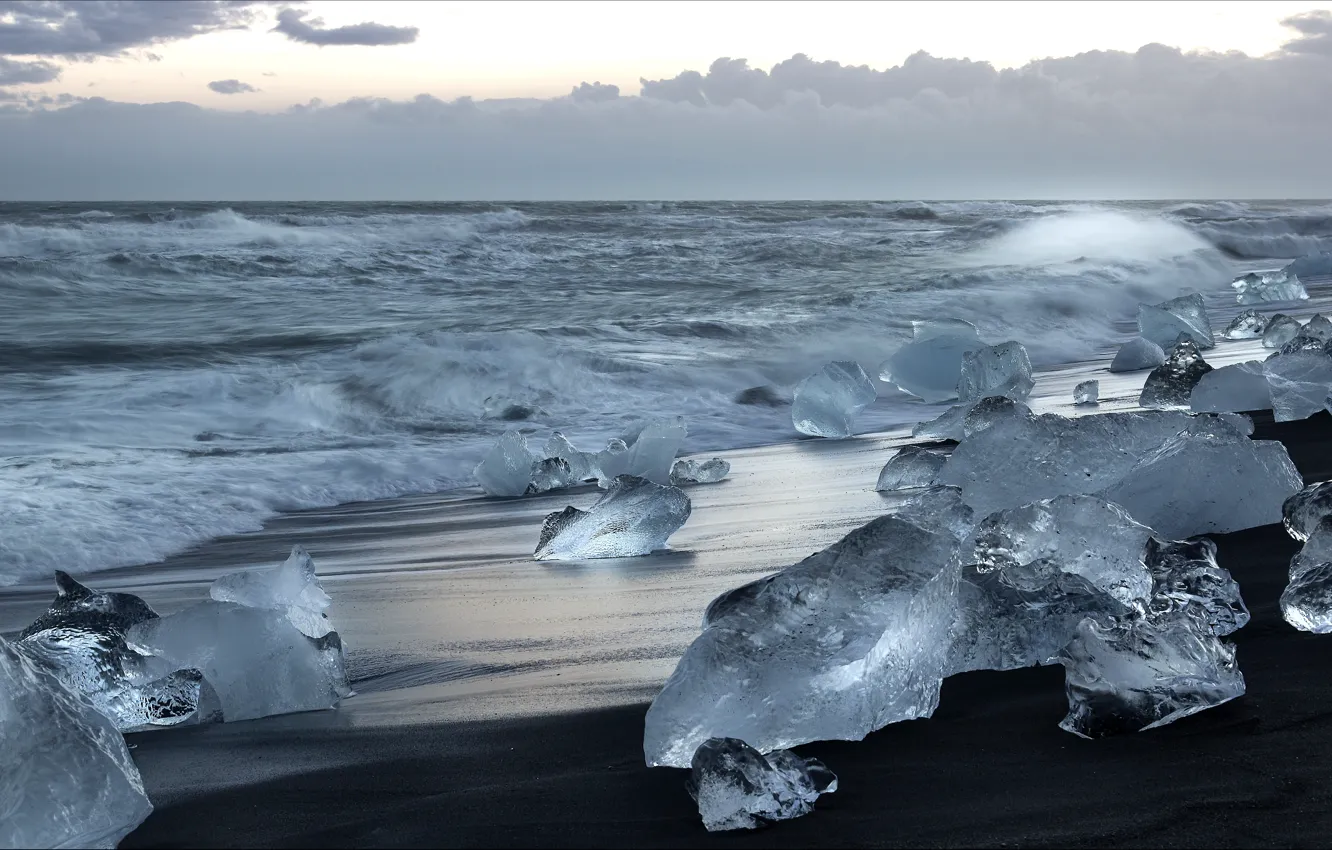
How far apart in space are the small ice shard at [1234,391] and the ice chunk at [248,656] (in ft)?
11.5

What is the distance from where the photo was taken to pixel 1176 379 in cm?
507

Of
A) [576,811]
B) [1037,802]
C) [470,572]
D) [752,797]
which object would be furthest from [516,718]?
[470,572]

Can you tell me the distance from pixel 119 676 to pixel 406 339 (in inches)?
304

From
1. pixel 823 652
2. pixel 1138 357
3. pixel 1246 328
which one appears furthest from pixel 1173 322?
pixel 823 652

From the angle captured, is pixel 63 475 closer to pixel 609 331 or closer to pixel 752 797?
pixel 752 797

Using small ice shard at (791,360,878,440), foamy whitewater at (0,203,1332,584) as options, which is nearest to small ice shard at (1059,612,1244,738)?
foamy whitewater at (0,203,1332,584)

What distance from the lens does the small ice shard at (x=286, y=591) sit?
248cm

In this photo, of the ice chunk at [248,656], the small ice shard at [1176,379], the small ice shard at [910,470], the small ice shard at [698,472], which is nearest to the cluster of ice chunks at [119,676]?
the ice chunk at [248,656]

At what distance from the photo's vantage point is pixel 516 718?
2064 mm

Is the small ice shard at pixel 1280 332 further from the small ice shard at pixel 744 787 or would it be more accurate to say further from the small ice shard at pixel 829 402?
the small ice shard at pixel 744 787

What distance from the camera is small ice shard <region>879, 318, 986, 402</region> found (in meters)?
7.41

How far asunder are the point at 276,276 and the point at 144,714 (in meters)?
16.0

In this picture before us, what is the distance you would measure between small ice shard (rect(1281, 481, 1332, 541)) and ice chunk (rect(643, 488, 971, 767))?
1006mm

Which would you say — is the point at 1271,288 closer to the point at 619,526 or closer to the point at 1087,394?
the point at 1087,394
